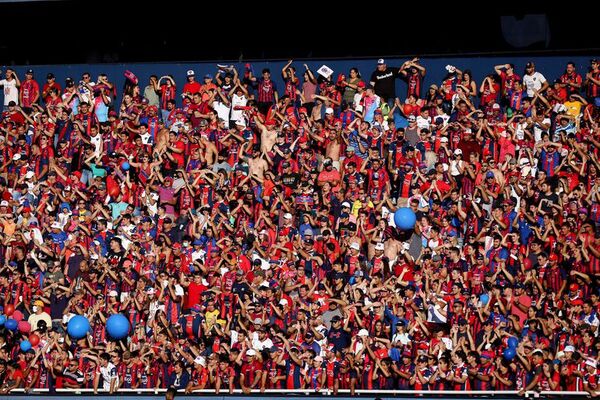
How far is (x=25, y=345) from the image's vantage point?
24.8m

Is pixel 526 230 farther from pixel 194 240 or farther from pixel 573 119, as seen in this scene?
pixel 194 240

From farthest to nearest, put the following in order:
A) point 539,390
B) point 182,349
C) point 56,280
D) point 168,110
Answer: point 168,110
point 56,280
point 182,349
point 539,390

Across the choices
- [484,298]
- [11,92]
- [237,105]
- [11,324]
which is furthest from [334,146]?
[11,92]

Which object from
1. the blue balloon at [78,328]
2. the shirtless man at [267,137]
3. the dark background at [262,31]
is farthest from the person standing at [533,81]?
the blue balloon at [78,328]

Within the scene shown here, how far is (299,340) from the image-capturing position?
78.4 feet

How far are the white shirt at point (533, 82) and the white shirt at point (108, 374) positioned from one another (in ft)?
33.3

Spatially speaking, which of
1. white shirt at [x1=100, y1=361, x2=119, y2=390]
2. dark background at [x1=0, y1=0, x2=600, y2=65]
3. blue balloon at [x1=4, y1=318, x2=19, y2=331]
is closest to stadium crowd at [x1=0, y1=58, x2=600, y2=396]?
white shirt at [x1=100, y1=361, x2=119, y2=390]

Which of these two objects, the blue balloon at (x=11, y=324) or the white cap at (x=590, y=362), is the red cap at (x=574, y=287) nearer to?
the white cap at (x=590, y=362)

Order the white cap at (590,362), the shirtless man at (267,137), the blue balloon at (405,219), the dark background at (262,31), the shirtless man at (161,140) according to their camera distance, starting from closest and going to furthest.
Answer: the white cap at (590,362)
the blue balloon at (405,219)
the shirtless man at (267,137)
the shirtless man at (161,140)
the dark background at (262,31)

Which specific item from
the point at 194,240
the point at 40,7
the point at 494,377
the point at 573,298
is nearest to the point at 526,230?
the point at 573,298

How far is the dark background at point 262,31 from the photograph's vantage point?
29.0 m

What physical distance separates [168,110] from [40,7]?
381 centimetres

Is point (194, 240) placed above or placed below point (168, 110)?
below

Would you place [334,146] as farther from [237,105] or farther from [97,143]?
[97,143]
